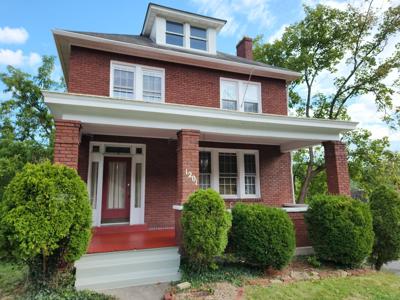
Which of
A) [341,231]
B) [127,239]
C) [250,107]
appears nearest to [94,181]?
[127,239]

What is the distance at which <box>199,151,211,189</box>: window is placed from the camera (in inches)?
359

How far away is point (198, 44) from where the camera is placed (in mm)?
10109

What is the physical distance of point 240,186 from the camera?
9414mm

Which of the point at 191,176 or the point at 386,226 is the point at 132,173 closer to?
the point at 191,176

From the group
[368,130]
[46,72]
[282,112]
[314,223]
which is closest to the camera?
[314,223]

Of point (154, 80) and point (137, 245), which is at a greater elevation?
point (154, 80)

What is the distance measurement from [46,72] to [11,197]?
43.5ft

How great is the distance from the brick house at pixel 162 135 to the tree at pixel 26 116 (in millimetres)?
5935

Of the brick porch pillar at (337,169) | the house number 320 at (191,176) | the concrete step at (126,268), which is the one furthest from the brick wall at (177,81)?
the concrete step at (126,268)

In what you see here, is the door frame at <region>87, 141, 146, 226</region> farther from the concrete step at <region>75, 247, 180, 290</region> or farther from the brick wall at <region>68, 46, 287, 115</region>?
the concrete step at <region>75, 247, 180, 290</region>

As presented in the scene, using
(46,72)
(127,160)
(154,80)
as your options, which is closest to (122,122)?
(127,160)

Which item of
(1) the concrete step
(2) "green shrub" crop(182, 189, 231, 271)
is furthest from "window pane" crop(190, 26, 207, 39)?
(1) the concrete step

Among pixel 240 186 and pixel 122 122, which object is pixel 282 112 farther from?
pixel 122 122

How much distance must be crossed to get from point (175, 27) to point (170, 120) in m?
5.47
